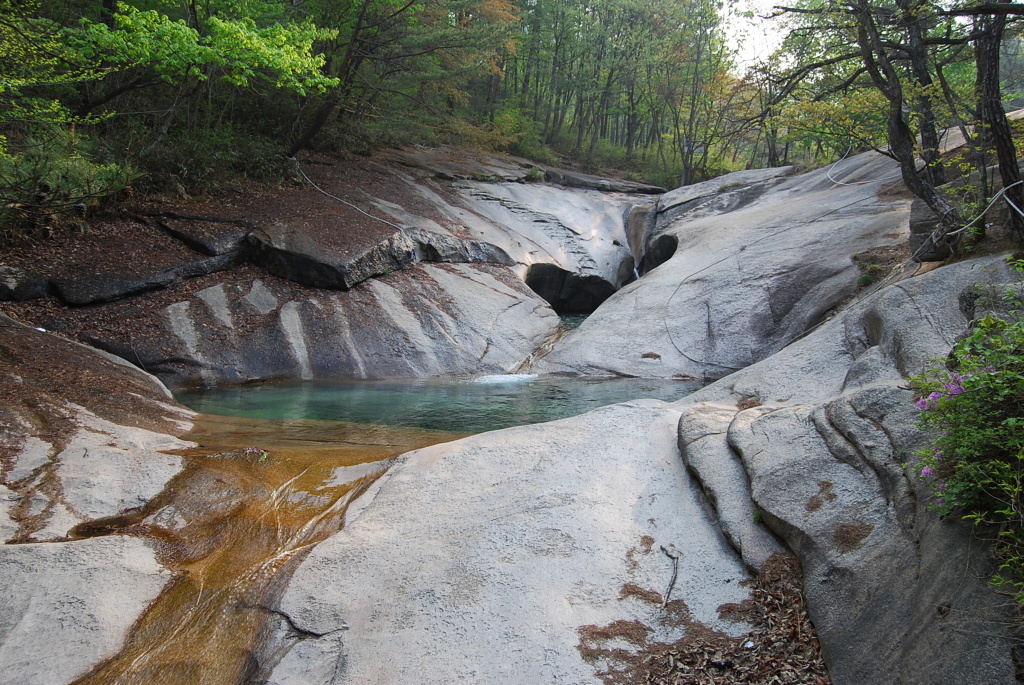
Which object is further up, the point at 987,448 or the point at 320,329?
the point at 320,329

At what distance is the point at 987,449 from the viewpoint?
324 centimetres

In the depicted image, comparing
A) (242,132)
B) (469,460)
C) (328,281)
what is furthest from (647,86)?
(469,460)

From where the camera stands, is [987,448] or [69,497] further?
[69,497]

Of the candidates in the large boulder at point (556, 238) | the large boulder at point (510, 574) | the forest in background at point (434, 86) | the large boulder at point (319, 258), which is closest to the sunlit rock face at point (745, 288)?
the forest in background at point (434, 86)

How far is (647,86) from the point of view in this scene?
1299 inches

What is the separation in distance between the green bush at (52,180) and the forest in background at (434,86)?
42mm

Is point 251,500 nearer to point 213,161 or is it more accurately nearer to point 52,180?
point 52,180

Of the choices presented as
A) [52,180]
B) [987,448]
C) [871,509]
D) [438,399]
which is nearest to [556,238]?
[438,399]

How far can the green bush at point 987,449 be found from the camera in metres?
2.98

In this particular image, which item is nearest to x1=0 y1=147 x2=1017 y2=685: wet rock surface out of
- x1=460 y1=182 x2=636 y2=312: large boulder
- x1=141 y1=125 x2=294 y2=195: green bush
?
x1=141 y1=125 x2=294 y2=195: green bush

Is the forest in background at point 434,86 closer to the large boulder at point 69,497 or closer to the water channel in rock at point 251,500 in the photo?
the large boulder at point 69,497

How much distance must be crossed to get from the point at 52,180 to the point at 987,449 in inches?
505

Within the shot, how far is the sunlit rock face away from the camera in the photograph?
1252 centimetres

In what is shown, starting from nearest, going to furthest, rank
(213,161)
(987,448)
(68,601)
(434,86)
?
(987,448) < (68,601) < (213,161) < (434,86)
